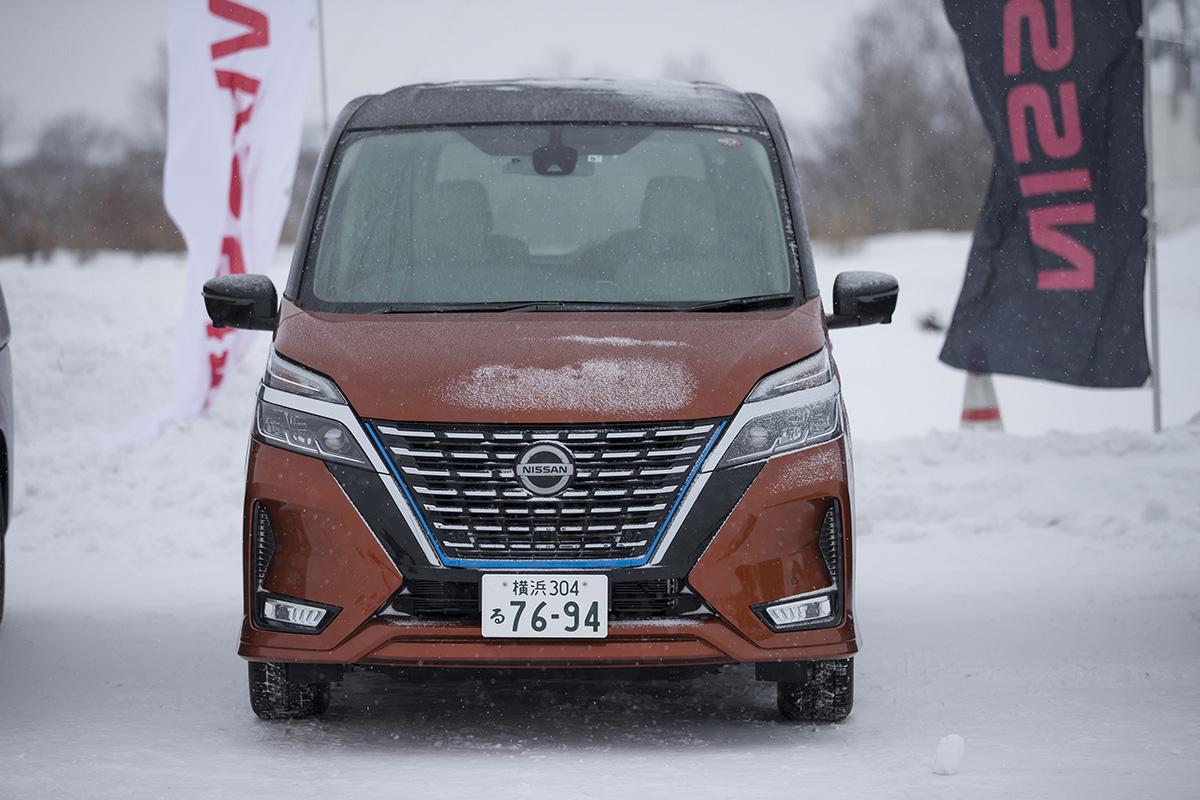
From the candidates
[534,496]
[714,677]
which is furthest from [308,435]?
[714,677]

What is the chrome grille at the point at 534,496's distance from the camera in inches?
211

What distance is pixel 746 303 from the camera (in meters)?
5.98

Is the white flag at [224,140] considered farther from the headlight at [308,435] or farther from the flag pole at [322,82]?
the headlight at [308,435]

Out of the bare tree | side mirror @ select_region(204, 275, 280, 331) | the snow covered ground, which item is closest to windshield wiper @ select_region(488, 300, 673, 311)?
side mirror @ select_region(204, 275, 280, 331)

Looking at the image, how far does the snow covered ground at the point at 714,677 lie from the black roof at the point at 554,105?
2053mm

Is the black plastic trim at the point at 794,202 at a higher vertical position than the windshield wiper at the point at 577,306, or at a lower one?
higher

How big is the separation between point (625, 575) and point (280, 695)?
1.30 meters

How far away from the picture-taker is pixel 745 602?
213 inches

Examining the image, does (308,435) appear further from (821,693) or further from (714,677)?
(714,677)

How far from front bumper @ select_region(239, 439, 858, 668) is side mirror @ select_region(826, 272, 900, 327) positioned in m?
0.86

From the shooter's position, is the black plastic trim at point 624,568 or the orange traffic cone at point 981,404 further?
the orange traffic cone at point 981,404

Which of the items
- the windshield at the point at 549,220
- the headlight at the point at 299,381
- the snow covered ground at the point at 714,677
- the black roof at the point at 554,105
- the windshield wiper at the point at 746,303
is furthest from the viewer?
the black roof at the point at 554,105

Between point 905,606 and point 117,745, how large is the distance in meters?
3.99

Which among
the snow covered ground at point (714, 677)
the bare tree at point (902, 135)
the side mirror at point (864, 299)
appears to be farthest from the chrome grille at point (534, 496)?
the bare tree at point (902, 135)
